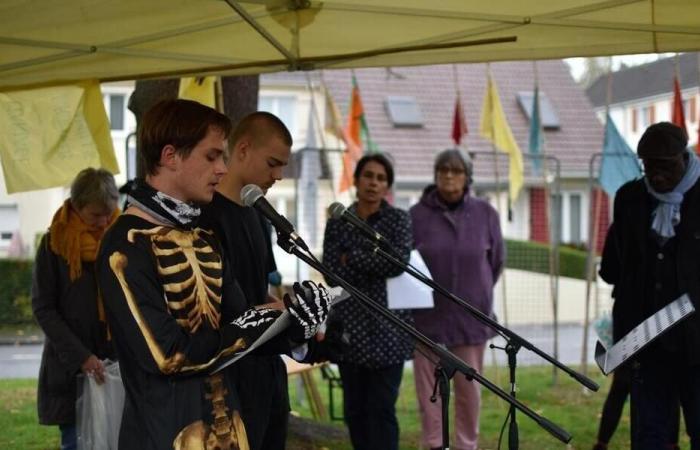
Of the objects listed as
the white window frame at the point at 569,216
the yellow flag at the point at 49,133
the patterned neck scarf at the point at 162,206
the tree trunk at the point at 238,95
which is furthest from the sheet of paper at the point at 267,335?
the white window frame at the point at 569,216

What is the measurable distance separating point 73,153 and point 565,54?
2851 mm

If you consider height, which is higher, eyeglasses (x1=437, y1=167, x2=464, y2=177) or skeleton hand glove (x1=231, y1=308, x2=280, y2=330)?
eyeglasses (x1=437, y1=167, x2=464, y2=177)

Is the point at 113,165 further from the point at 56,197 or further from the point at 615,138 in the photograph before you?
the point at 56,197

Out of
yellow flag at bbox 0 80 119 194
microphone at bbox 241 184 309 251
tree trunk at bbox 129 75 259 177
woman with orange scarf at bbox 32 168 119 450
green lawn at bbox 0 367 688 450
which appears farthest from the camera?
green lawn at bbox 0 367 688 450

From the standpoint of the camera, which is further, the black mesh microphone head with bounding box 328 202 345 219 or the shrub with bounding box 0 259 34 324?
the shrub with bounding box 0 259 34 324

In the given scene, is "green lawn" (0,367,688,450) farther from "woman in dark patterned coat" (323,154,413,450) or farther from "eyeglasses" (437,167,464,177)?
"eyeglasses" (437,167,464,177)

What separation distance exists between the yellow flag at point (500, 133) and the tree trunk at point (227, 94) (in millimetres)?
4114

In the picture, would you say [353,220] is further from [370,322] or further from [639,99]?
[639,99]

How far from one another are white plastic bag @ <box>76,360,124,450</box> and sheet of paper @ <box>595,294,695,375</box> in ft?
7.30

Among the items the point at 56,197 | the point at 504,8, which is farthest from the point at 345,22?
the point at 56,197

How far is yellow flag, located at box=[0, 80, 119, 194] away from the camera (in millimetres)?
5922

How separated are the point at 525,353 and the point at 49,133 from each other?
820cm

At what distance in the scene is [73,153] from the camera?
6094mm

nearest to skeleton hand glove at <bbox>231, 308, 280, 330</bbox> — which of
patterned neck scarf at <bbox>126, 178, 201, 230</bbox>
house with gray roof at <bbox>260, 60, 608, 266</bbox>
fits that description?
patterned neck scarf at <bbox>126, 178, 201, 230</bbox>
